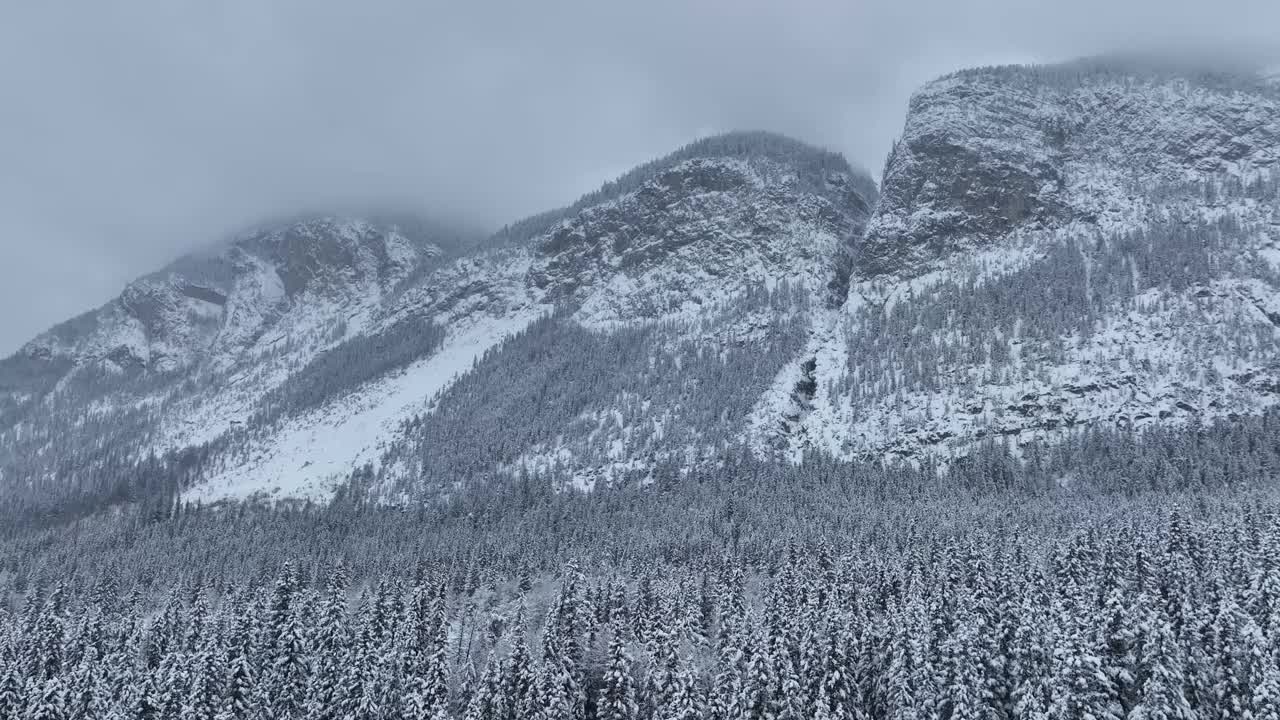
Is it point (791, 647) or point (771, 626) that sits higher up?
point (771, 626)

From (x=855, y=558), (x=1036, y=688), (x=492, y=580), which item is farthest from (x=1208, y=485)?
(x=492, y=580)

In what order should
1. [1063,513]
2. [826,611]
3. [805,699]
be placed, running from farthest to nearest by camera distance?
1. [1063,513]
2. [826,611]
3. [805,699]

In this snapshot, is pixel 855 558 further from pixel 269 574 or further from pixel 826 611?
pixel 269 574

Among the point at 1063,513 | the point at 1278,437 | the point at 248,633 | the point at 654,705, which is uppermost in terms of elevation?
the point at 1278,437

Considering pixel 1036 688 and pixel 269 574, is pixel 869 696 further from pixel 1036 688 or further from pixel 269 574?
pixel 269 574

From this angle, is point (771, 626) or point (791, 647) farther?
point (791, 647)

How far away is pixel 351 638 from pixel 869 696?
170ft

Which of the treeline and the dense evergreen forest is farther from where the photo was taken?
the dense evergreen forest

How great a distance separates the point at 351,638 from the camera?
91688 mm

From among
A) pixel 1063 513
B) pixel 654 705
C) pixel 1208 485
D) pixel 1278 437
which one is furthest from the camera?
pixel 1278 437

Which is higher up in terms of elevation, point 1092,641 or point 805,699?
point 1092,641

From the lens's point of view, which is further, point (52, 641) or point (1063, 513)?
point (1063, 513)

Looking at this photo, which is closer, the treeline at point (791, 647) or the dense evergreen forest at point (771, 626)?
the treeline at point (791, 647)

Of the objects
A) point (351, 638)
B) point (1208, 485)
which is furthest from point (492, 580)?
point (1208, 485)
